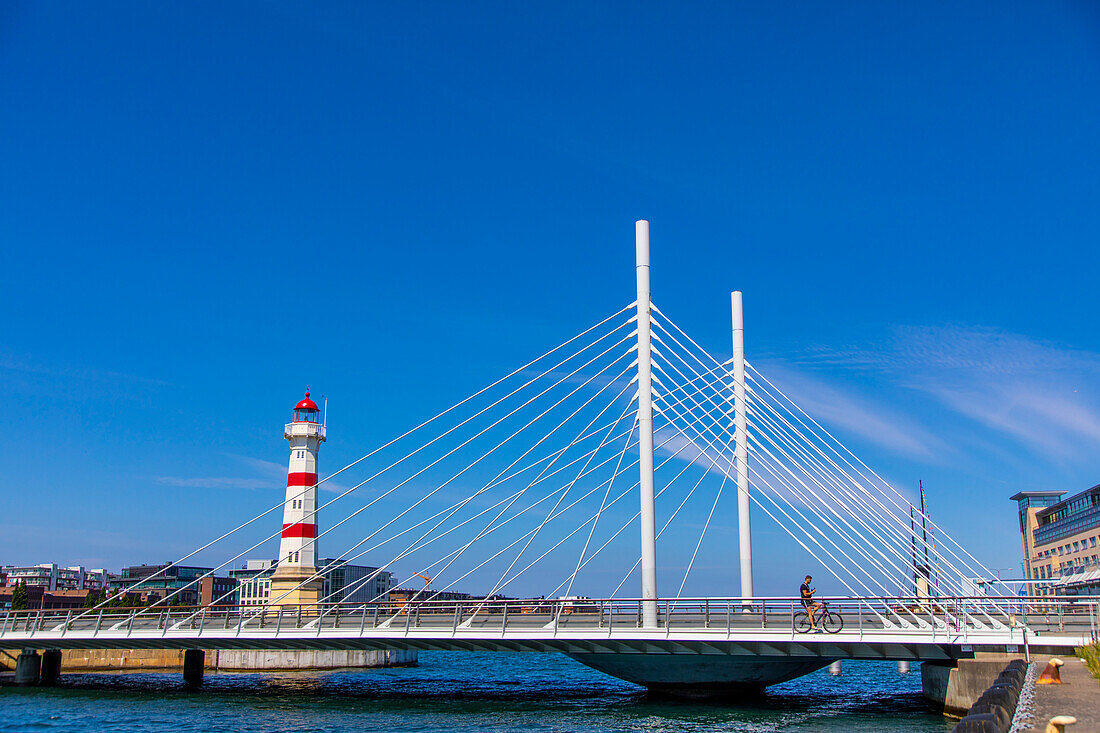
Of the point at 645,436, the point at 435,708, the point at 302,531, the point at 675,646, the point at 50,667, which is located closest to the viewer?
the point at 675,646

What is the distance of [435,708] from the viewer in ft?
98.4

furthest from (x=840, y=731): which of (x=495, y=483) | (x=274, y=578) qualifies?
(x=274, y=578)

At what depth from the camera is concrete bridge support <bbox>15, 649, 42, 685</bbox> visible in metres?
39.2

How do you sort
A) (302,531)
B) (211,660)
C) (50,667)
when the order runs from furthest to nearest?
1. (211,660)
2. (302,531)
3. (50,667)

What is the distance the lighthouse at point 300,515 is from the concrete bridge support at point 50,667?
11376 millimetres

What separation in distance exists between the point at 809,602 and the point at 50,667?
33.1 m

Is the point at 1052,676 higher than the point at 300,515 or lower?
lower

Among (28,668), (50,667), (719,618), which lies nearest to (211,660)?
(50,667)

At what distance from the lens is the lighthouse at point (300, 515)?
167 feet

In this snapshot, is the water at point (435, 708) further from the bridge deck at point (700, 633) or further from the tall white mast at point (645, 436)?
the tall white mast at point (645, 436)

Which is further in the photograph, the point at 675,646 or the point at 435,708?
the point at 435,708

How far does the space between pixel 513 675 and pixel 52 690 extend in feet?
75.6

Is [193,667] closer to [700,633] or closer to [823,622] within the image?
[700,633]

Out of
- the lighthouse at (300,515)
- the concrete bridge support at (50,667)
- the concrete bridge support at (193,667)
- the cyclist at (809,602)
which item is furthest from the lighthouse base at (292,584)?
the cyclist at (809,602)
